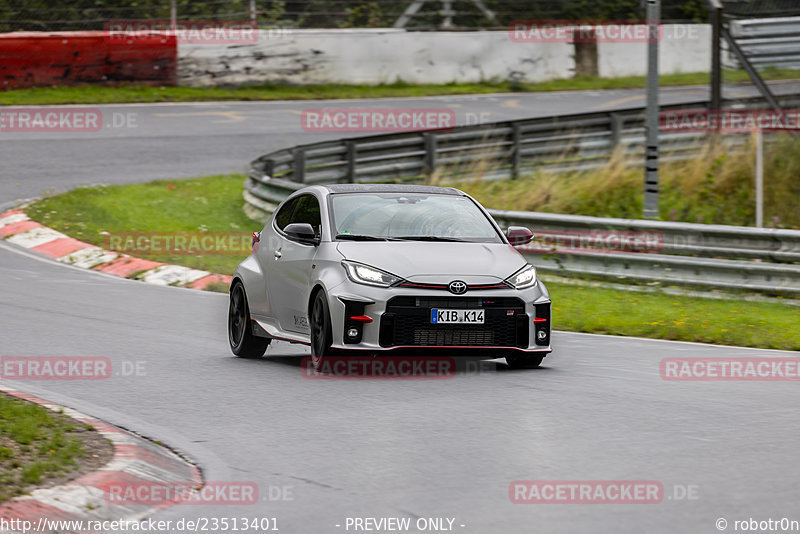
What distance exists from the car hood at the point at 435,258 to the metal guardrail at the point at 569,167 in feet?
21.8

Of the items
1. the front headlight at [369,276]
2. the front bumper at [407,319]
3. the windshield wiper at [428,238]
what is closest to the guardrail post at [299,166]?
the windshield wiper at [428,238]

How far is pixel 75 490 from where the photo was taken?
6.35m

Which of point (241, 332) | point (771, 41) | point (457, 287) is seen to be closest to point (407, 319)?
point (457, 287)

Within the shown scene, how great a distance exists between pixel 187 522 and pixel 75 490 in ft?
1.96

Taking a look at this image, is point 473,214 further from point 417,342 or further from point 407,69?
point 407,69

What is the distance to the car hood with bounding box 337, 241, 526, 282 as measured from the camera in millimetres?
10164

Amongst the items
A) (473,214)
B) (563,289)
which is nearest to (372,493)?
(473,214)

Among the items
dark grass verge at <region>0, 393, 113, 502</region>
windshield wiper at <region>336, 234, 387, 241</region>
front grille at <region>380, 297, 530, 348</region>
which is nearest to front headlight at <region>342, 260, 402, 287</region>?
front grille at <region>380, 297, 530, 348</region>

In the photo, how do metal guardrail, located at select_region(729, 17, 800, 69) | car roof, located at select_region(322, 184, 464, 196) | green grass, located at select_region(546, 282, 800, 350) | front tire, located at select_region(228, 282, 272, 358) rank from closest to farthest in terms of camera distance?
1. car roof, located at select_region(322, 184, 464, 196)
2. front tire, located at select_region(228, 282, 272, 358)
3. green grass, located at select_region(546, 282, 800, 350)
4. metal guardrail, located at select_region(729, 17, 800, 69)

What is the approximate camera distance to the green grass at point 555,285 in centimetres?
1387

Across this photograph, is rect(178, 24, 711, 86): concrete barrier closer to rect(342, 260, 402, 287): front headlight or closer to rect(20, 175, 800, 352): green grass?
rect(20, 175, 800, 352): green grass

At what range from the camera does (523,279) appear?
10.5 meters

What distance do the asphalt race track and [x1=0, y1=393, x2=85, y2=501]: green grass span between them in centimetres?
56

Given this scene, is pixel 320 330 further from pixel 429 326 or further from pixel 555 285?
pixel 555 285
